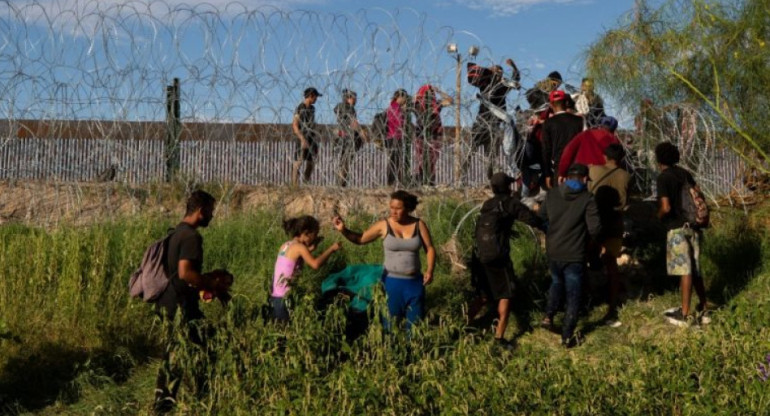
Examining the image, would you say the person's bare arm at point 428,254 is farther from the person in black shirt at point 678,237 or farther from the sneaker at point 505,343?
the person in black shirt at point 678,237

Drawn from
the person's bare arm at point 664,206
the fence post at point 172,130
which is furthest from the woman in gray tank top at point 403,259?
the fence post at point 172,130

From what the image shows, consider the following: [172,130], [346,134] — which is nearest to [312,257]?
[346,134]

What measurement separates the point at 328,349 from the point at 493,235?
6.56 ft

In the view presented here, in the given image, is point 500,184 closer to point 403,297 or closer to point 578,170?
point 578,170

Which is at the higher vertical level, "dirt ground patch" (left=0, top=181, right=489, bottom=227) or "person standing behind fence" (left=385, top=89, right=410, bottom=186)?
"person standing behind fence" (left=385, top=89, right=410, bottom=186)

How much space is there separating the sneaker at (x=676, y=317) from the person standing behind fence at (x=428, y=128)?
2403 mm

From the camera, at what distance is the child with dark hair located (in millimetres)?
5859

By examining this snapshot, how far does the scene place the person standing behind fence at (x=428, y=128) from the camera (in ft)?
27.0

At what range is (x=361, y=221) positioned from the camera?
8.60 meters

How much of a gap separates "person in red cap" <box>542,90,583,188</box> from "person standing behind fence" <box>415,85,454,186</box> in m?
0.87

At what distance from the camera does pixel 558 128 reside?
786 centimetres

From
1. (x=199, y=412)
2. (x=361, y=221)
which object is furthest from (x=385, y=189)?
(x=199, y=412)

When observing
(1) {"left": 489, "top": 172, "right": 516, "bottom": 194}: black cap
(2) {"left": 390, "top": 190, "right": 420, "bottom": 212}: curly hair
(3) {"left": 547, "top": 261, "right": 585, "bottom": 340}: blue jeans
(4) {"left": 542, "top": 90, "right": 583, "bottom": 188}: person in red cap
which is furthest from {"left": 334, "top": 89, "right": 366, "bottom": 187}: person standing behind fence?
(3) {"left": 547, "top": 261, "right": 585, "bottom": 340}: blue jeans

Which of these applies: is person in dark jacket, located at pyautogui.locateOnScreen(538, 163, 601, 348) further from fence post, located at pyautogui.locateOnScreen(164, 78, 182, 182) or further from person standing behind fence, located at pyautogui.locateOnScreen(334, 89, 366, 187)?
fence post, located at pyautogui.locateOnScreen(164, 78, 182, 182)
